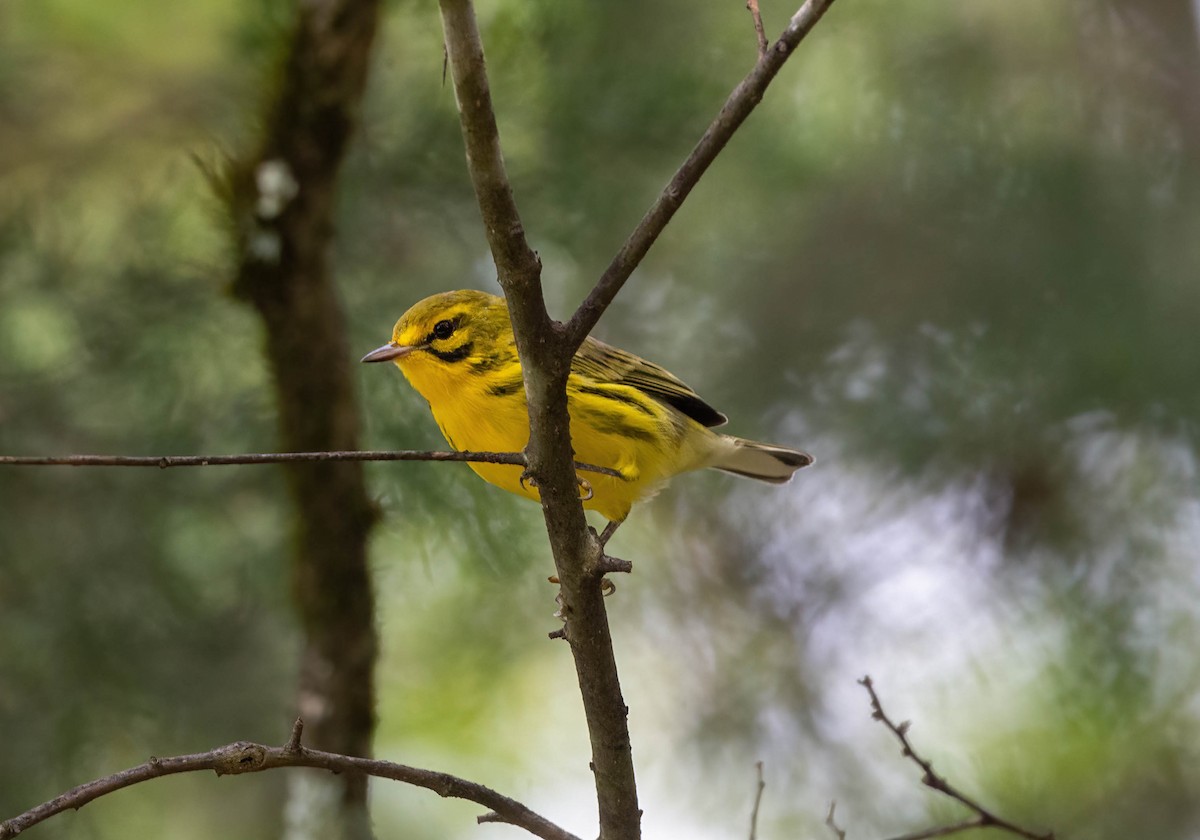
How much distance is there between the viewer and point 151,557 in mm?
3832

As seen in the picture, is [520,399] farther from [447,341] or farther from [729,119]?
[729,119]

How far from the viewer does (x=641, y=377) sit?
339cm

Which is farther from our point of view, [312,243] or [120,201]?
[120,201]

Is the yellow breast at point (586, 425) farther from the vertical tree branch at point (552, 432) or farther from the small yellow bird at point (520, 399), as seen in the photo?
the vertical tree branch at point (552, 432)

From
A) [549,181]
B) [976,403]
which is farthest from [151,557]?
[976,403]

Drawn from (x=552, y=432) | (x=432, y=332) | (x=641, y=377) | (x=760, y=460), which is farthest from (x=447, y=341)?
(x=552, y=432)

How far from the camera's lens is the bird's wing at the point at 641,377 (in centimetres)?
329

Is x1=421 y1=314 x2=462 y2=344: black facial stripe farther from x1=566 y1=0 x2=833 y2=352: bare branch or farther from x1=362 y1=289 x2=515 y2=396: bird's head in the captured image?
x1=566 y1=0 x2=833 y2=352: bare branch

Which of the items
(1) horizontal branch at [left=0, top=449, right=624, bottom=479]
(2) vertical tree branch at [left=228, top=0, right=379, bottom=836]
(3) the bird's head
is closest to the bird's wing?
(3) the bird's head

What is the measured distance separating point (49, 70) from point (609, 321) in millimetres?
2036

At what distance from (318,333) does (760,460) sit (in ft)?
4.42

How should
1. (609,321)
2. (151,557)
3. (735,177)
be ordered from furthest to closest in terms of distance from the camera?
(609,321)
(735,177)
(151,557)

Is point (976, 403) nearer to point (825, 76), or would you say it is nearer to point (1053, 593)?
point (1053, 593)

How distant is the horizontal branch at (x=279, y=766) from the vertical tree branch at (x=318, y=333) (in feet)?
5.12
